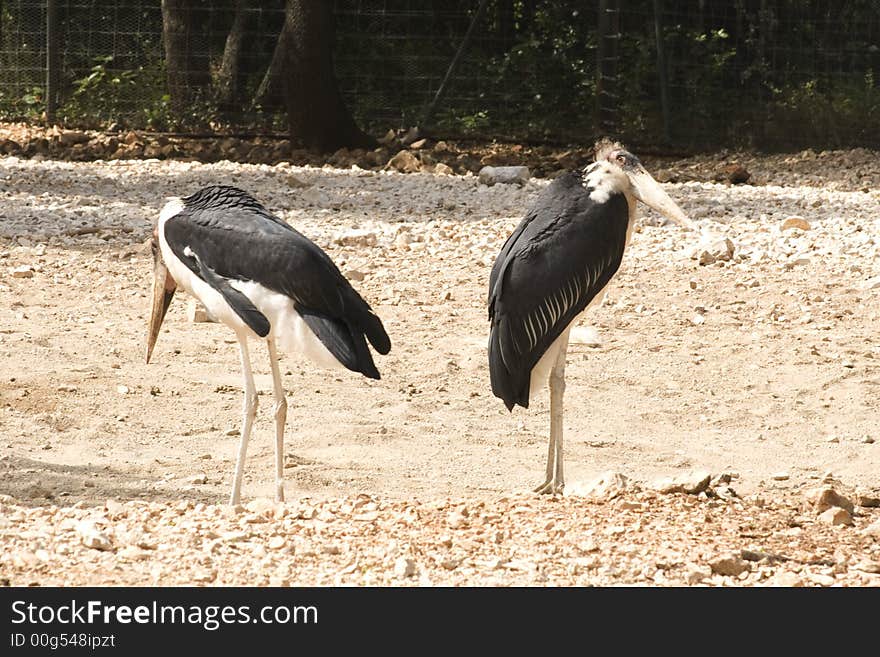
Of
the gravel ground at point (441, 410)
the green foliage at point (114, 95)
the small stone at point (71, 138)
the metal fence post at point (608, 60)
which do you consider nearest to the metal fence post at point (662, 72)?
the metal fence post at point (608, 60)

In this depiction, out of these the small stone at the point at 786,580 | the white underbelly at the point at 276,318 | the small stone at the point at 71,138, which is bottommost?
the small stone at the point at 786,580

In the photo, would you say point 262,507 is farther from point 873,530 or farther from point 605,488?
point 873,530

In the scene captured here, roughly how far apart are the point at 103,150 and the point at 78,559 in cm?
905

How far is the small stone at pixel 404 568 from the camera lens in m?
3.45

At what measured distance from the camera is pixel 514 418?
6.10 meters

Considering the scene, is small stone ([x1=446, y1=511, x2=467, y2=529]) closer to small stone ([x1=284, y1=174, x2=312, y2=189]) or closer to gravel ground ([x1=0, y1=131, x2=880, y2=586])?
gravel ground ([x1=0, y1=131, x2=880, y2=586])

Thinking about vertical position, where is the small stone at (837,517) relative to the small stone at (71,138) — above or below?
below

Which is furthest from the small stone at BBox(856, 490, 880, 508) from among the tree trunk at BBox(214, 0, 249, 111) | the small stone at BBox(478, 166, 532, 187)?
the tree trunk at BBox(214, 0, 249, 111)

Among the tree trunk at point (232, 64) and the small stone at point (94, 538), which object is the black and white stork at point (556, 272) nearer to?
the small stone at point (94, 538)

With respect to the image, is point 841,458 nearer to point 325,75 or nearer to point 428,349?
point 428,349

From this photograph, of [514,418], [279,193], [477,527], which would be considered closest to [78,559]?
[477,527]

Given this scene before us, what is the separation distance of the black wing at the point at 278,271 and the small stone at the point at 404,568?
3.19 feet

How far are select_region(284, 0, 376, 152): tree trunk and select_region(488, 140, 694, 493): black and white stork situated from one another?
23.5 feet

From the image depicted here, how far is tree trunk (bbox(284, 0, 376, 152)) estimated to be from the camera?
12.0 m
